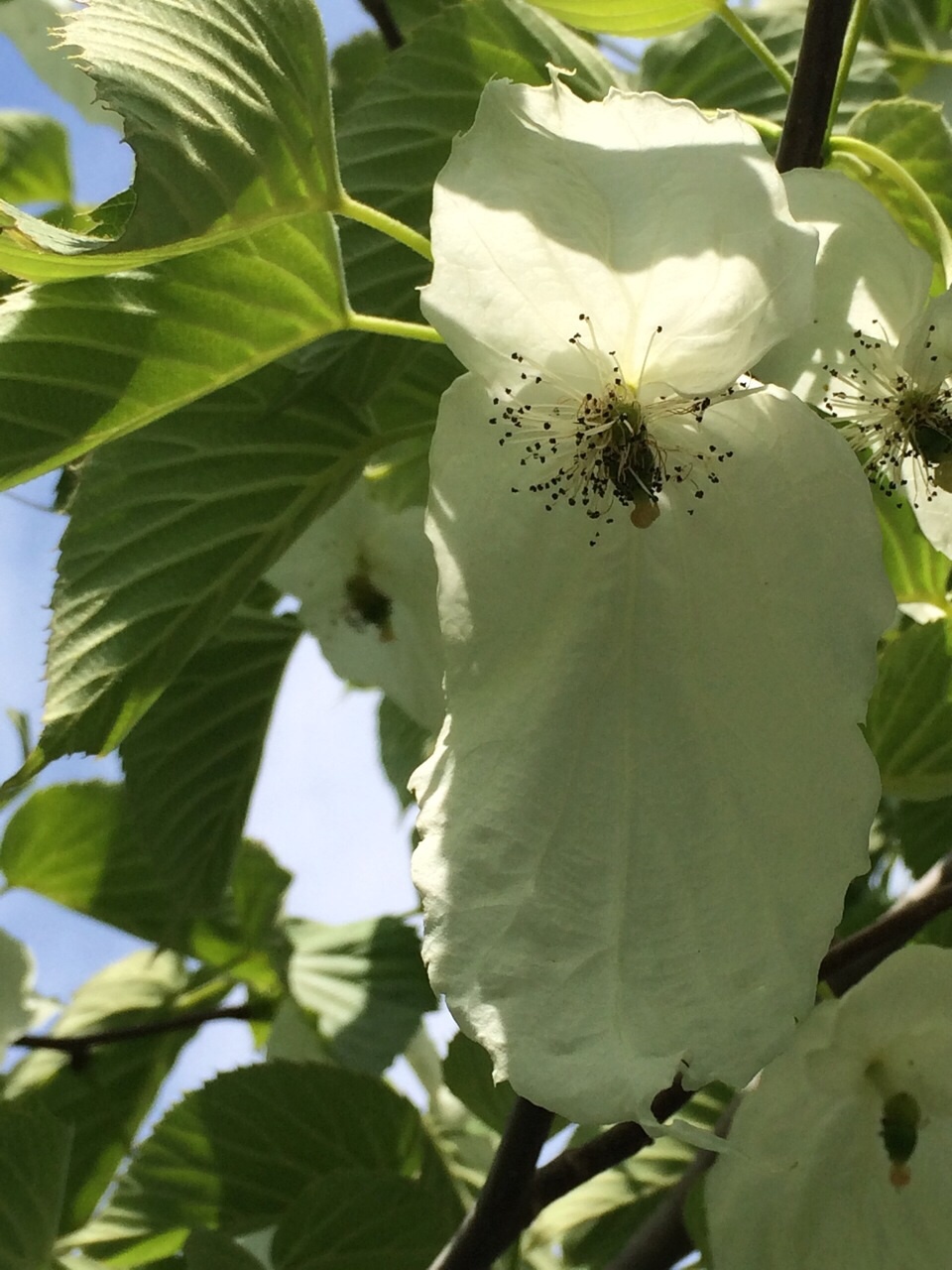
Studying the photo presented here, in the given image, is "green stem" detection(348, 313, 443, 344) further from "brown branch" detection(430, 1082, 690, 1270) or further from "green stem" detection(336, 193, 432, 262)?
"brown branch" detection(430, 1082, 690, 1270)

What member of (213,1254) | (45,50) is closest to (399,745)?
(213,1254)

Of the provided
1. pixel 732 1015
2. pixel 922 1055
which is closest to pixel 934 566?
pixel 922 1055

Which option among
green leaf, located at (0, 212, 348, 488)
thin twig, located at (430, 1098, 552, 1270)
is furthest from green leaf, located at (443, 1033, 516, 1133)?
green leaf, located at (0, 212, 348, 488)

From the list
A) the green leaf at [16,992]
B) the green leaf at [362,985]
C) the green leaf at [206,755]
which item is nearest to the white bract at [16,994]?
the green leaf at [16,992]

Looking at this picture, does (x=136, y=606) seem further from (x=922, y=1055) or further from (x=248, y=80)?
(x=922, y=1055)

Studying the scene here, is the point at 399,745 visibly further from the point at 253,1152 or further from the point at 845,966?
the point at 845,966

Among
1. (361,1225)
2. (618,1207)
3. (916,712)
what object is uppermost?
(916,712)

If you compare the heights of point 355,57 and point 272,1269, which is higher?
point 355,57
